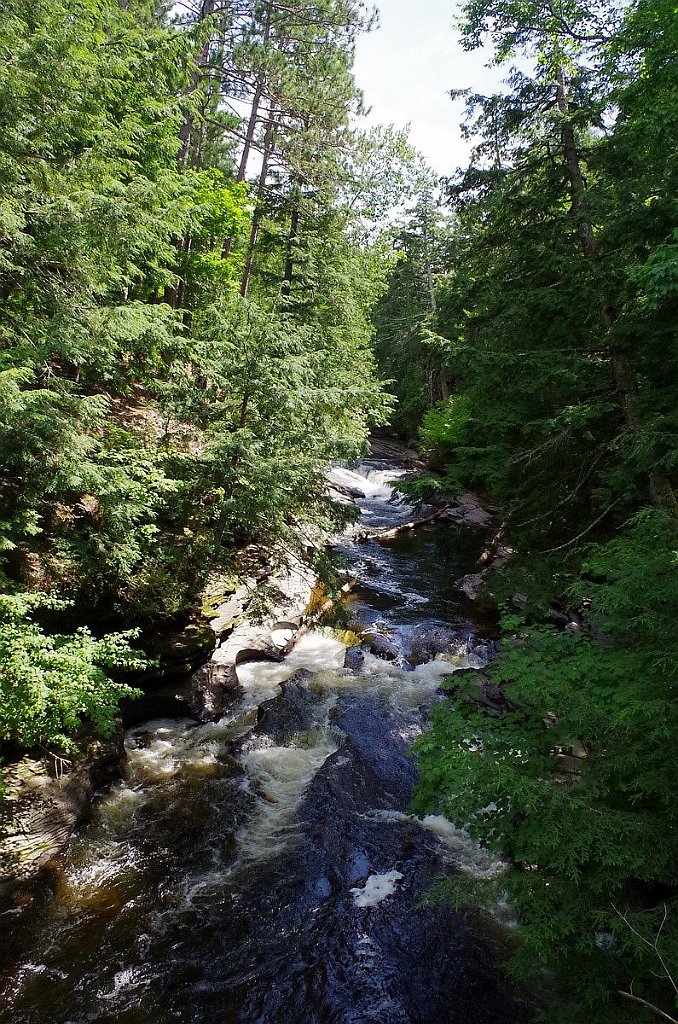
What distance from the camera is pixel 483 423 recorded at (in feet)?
31.0

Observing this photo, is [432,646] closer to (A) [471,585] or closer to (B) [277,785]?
(A) [471,585]

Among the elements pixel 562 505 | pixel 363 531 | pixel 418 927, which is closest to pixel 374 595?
pixel 363 531

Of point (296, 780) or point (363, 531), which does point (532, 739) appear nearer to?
point (296, 780)

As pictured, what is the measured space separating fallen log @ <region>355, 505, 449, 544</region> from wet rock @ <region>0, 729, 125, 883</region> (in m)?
12.6

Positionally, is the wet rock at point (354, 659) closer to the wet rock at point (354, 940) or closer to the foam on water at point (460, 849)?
the wet rock at point (354, 940)

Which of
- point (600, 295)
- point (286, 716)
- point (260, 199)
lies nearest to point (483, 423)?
point (600, 295)

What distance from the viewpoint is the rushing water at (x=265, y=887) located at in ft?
16.2

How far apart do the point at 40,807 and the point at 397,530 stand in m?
14.3

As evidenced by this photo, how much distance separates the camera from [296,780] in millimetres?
7965

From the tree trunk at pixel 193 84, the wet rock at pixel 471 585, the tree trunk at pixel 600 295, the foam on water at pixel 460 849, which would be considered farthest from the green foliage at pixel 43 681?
the tree trunk at pixel 193 84

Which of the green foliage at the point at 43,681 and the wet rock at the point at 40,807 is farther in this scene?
the wet rock at the point at 40,807

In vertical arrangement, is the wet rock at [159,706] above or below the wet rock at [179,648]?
below

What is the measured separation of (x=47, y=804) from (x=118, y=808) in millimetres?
1061

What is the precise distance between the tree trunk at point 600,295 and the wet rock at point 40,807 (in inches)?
329
